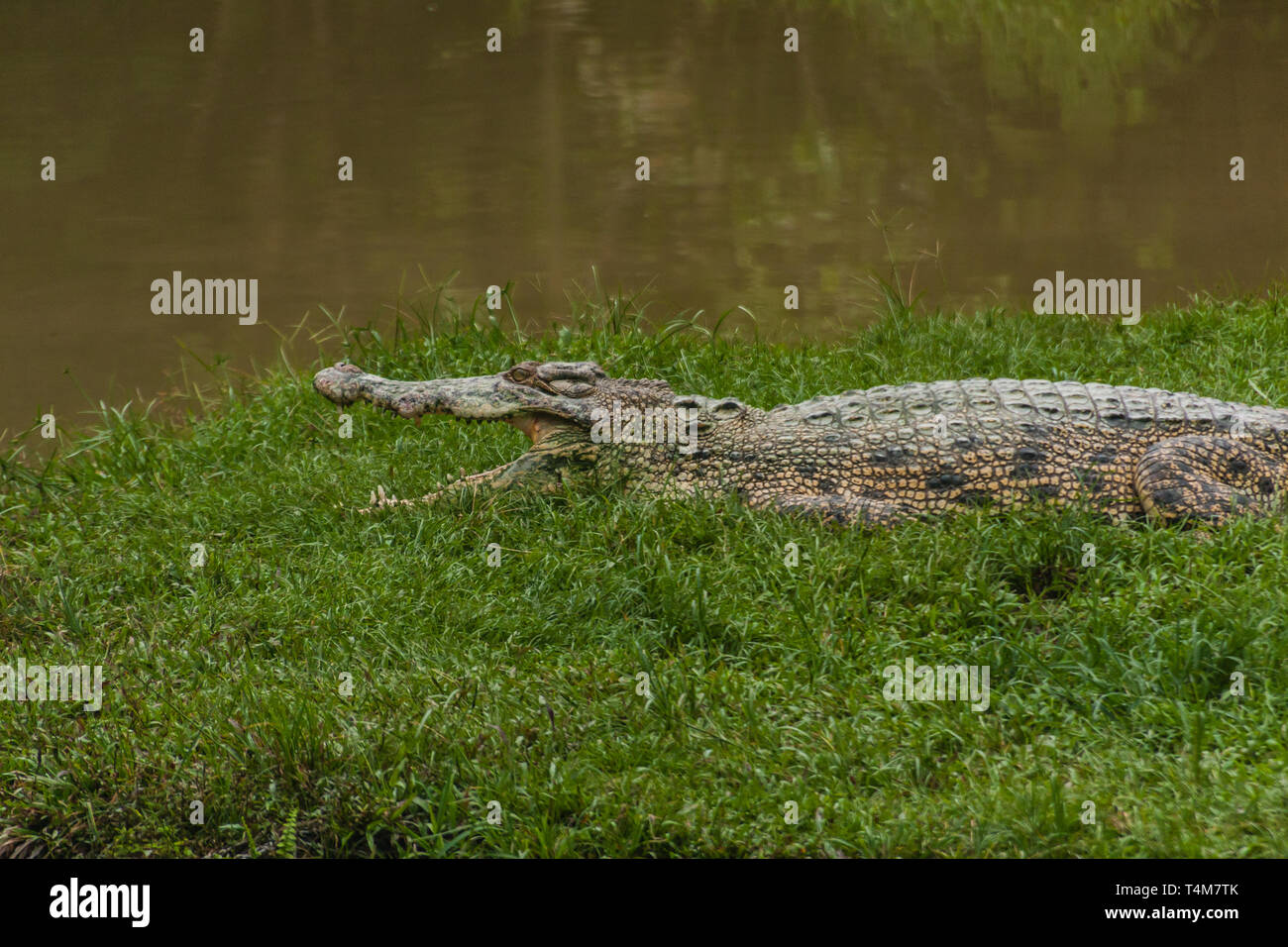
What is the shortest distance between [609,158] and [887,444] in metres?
8.34

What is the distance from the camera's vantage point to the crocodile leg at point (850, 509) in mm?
5020

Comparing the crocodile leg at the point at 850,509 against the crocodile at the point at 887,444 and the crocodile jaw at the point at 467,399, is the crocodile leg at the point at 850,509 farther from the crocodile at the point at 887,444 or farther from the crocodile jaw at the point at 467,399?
the crocodile jaw at the point at 467,399

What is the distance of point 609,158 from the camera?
1290cm

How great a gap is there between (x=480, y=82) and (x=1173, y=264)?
8.87 m

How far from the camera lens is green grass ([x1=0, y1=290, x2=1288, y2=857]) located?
329cm

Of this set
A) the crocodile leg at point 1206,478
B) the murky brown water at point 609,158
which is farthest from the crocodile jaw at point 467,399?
the murky brown water at point 609,158

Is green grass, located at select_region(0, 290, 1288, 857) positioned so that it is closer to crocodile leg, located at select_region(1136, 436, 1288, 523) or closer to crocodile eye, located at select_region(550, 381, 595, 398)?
crocodile leg, located at select_region(1136, 436, 1288, 523)

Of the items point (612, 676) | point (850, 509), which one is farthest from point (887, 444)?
point (612, 676)

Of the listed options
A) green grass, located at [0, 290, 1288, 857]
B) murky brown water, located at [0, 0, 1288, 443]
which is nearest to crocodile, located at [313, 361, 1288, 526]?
green grass, located at [0, 290, 1288, 857]

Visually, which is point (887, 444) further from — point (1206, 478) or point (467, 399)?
point (467, 399)

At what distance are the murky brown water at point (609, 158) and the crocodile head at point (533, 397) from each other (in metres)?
3.05
